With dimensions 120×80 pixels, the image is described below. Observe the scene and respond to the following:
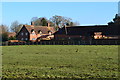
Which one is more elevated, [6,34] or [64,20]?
[64,20]

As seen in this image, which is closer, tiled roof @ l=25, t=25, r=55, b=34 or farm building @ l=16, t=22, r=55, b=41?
farm building @ l=16, t=22, r=55, b=41

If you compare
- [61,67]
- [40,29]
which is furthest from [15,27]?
[61,67]

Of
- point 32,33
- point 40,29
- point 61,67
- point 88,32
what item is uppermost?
point 40,29

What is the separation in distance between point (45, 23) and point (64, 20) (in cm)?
887

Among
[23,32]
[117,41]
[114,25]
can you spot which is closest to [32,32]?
[23,32]

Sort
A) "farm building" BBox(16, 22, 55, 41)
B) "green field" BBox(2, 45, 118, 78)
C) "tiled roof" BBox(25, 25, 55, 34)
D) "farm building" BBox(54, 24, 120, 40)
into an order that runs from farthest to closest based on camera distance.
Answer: "tiled roof" BBox(25, 25, 55, 34), "farm building" BBox(16, 22, 55, 41), "farm building" BBox(54, 24, 120, 40), "green field" BBox(2, 45, 118, 78)

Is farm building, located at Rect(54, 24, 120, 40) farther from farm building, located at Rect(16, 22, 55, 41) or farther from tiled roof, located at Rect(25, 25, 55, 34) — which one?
tiled roof, located at Rect(25, 25, 55, 34)

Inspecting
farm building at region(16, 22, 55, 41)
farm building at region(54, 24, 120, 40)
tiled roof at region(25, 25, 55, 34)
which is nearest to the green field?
farm building at region(54, 24, 120, 40)

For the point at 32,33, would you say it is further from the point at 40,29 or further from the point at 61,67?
the point at 61,67

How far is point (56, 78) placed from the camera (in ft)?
32.2

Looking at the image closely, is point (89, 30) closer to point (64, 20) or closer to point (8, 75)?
point (64, 20)

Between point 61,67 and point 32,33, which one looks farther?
point 32,33

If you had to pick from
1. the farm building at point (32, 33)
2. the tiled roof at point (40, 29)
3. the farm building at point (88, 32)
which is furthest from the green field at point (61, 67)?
the tiled roof at point (40, 29)

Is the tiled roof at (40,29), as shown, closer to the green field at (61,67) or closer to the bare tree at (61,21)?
the bare tree at (61,21)
